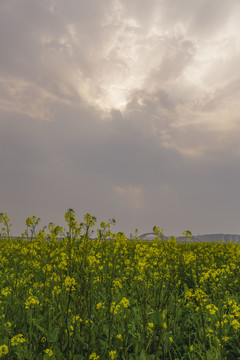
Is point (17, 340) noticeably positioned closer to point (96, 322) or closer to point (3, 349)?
point (3, 349)

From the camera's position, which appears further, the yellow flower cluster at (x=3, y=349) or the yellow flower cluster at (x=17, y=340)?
the yellow flower cluster at (x=17, y=340)

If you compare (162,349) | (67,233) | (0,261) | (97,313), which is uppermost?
(67,233)

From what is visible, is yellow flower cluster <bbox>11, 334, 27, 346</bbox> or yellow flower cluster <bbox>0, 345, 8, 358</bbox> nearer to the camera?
yellow flower cluster <bbox>0, 345, 8, 358</bbox>

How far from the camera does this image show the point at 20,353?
→ 339 cm

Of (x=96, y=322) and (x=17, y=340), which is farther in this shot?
(x=96, y=322)

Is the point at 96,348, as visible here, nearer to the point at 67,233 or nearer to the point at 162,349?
the point at 162,349

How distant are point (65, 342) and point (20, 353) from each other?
65 centimetres

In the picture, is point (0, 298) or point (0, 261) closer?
point (0, 298)

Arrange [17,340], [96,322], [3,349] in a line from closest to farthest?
[3,349] < [17,340] < [96,322]

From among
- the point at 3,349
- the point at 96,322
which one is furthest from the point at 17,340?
the point at 96,322

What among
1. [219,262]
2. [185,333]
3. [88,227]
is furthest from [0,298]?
[219,262]

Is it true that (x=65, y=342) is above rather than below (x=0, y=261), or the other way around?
below

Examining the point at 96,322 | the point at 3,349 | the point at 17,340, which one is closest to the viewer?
the point at 3,349

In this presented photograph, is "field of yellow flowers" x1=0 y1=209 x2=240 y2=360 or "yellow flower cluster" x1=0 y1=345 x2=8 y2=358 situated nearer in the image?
"yellow flower cluster" x1=0 y1=345 x2=8 y2=358
